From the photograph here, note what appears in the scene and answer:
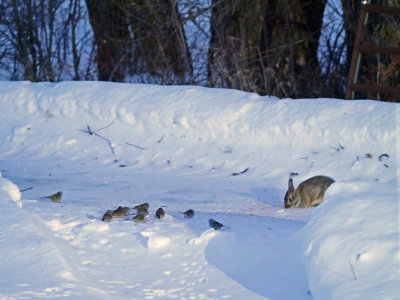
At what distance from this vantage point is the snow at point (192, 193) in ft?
14.6

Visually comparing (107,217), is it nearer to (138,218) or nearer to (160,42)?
(138,218)

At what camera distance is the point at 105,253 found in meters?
5.40

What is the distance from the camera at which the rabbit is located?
6.61 metres

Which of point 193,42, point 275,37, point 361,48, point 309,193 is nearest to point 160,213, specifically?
point 309,193

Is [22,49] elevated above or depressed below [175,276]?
above

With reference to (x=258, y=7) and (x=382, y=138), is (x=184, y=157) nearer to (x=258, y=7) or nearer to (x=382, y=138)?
(x=382, y=138)

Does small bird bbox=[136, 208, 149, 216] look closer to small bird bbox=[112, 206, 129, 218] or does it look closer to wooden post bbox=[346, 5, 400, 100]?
small bird bbox=[112, 206, 129, 218]

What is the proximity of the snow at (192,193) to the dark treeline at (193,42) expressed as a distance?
7.81 ft

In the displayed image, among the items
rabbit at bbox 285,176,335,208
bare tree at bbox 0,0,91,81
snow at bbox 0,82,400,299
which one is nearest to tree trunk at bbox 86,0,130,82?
bare tree at bbox 0,0,91,81

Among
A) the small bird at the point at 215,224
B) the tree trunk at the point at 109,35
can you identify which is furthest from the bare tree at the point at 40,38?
the small bird at the point at 215,224

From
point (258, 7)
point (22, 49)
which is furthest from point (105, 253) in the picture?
point (22, 49)

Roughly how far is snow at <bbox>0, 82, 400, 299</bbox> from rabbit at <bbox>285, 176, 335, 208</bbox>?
0.09 m

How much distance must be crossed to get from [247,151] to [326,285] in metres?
4.18

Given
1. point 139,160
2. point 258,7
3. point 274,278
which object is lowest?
point 274,278
